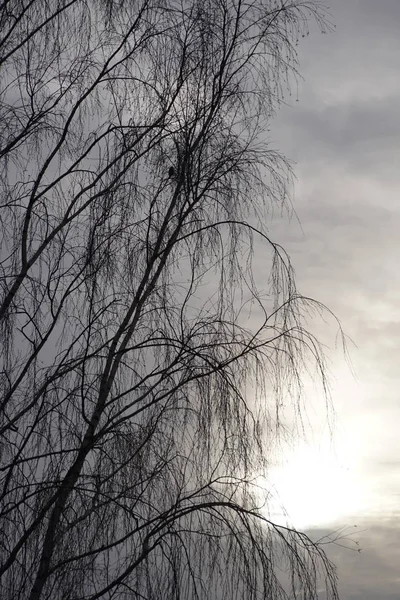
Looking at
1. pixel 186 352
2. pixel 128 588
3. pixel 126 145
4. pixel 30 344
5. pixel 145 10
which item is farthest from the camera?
pixel 145 10

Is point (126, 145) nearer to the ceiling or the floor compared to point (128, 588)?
nearer to the ceiling

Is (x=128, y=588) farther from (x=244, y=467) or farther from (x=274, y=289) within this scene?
(x=274, y=289)

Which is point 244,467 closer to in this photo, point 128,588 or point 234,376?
point 234,376

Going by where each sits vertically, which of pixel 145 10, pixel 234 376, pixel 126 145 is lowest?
pixel 234 376

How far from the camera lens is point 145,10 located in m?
5.53

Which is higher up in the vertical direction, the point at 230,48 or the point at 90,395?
the point at 230,48

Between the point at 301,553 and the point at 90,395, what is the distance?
4.50ft

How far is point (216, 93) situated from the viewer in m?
4.89

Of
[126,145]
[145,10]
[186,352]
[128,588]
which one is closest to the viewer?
[128,588]

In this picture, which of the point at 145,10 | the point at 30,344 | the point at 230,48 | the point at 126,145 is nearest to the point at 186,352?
the point at 30,344

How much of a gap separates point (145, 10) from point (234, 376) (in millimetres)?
2734

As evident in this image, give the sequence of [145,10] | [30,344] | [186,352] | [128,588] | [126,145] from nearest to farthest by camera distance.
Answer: [128,588]
[186,352]
[30,344]
[126,145]
[145,10]

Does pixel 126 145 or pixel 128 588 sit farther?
pixel 126 145

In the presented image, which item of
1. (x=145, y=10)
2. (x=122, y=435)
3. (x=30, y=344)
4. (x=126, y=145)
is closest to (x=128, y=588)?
(x=122, y=435)
